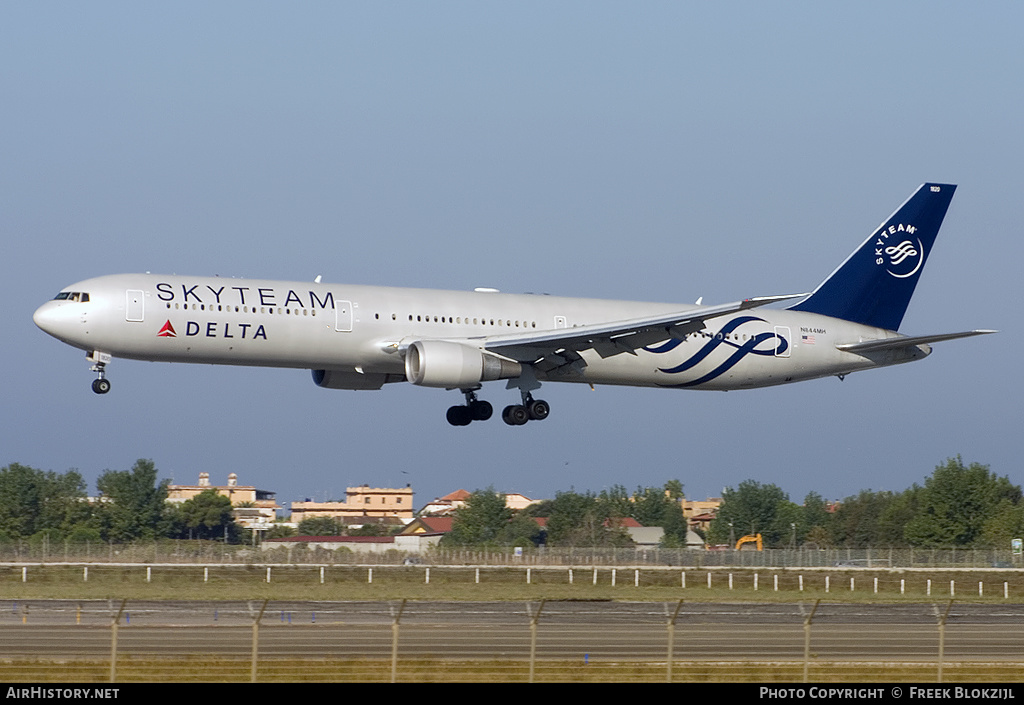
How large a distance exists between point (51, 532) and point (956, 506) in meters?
53.3

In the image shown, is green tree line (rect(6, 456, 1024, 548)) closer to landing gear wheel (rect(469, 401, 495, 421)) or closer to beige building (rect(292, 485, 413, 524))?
landing gear wheel (rect(469, 401, 495, 421))

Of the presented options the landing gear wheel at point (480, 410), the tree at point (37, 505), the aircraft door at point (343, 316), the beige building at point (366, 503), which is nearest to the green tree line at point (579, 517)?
the tree at point (37, 505)

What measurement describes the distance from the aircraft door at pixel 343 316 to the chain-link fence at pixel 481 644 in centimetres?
1104

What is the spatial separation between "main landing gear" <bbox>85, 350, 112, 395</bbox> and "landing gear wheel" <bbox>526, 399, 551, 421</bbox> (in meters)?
14.7

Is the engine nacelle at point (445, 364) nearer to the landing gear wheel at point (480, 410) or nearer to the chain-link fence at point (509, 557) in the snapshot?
the landing gear wheel at point (480, 410)

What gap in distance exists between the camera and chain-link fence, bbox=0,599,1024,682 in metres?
24.5

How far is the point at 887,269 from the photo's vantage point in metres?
58.3

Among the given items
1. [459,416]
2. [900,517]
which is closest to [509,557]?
[459,416]

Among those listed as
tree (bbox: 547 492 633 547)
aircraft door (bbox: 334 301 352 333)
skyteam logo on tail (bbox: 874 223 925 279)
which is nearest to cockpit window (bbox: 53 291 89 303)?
aircraft door (bbox: 334 301 352 333)

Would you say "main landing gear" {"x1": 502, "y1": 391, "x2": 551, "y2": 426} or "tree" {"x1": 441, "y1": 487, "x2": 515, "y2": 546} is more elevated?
"main landing gear" {"x1": 502, "y1": 391, "x2": 551, "y2": 426}

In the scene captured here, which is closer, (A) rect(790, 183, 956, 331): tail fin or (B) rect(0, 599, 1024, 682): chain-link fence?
(B) rect(0, 599, 1024, 682): chain-link fence
